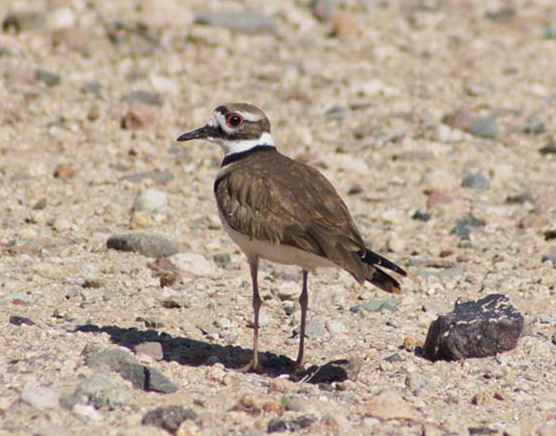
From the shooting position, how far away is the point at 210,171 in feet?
36.4

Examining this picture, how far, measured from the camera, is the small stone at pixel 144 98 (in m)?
12.5

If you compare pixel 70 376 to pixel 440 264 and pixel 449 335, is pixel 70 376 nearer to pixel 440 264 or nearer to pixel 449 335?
pixel 449 335

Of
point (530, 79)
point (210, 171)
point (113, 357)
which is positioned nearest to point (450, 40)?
point (530, 79)

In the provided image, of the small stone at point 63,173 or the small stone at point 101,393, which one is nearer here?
the small stone at point 101,393

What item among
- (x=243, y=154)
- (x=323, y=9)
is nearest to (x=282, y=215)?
(x=243, y=154)

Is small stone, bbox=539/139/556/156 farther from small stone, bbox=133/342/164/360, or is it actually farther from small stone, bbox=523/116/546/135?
small stone, bbox=133/342/164/360

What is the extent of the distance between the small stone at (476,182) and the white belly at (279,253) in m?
3.93

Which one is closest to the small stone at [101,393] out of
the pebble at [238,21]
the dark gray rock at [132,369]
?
the dark gray rock at [132,369]

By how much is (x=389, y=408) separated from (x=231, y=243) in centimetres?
336

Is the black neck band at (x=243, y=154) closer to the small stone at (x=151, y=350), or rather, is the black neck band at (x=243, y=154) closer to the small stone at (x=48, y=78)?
the small stone at (x=151, y=350)

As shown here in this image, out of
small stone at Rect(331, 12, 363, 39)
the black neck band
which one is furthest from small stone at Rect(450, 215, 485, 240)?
small stone at Rect(331, 12, 363, 39)

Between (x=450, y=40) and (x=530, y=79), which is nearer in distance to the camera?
(x=530, y=79)

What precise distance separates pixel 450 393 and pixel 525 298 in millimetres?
1791

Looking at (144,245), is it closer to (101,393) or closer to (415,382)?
(415,382)
